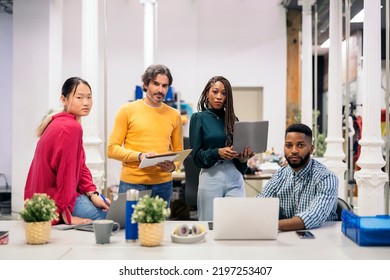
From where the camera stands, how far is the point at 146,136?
2947 millimetres

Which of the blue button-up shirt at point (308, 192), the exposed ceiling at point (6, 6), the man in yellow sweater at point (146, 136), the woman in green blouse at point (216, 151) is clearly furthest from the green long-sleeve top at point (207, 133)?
the exposed ceiling at point (6, 6)

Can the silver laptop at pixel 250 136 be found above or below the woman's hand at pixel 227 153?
above

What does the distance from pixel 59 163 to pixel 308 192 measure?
3.94 ft

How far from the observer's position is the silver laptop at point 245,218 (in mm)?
1918

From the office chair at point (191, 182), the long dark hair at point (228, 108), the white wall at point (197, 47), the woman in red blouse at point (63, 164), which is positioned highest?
the white wall at point (197, 47)

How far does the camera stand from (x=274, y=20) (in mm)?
9141

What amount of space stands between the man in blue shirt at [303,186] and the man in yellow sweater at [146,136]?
70 centimetres

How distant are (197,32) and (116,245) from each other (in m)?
7.61

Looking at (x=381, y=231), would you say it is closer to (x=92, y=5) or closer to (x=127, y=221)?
(x=127, y=221)

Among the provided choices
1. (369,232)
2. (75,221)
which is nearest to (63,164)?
(75,221)

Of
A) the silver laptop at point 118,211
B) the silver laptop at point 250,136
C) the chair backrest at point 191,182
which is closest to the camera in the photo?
the silver laptop at point 118,211

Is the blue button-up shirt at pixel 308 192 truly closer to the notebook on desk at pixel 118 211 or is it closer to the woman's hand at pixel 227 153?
the woman's hand at pixel 227 153

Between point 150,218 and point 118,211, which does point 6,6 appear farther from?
point 150,218

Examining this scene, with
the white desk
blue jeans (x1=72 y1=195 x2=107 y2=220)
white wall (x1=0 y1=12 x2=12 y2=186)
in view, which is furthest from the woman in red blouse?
white wall (x1=0 y1=12 x2=12 y2=186)
